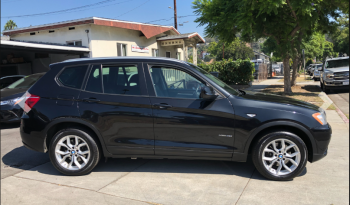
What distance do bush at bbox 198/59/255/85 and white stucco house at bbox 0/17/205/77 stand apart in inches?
127

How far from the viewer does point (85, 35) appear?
15414mm

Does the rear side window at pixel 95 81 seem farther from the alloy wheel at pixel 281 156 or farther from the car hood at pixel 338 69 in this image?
the car hood at pixel 338 69

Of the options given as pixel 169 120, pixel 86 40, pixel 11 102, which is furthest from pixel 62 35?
pixel 169 120

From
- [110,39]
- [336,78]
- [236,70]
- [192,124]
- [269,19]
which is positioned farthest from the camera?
[236,70]

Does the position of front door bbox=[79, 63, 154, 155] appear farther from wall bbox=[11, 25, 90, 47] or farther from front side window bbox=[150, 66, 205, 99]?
wall bbox=[11, 25, 90, 47]

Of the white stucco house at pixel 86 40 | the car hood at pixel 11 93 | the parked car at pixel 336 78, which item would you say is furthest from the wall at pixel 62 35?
the parked car at pixel 336 78

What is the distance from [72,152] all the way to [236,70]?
1586 centimetres

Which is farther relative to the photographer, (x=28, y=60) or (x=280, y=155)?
(x=28, y=60)

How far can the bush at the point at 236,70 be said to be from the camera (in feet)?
60.6

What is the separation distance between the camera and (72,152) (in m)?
4.24

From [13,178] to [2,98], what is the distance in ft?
14.3

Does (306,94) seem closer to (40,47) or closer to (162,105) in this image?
(162,105)

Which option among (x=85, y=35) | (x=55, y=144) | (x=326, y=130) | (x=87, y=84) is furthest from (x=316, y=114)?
(x=85, y=35)

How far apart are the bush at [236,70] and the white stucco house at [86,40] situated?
323 cm
